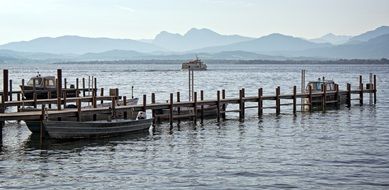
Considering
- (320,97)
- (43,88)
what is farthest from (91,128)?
(320,97)

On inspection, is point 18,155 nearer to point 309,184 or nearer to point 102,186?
point 102,186

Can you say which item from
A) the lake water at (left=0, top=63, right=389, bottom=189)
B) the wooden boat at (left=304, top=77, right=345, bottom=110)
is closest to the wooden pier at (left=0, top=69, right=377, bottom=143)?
the wooden boat at (left=304, top=77, right=345, bottom=110)

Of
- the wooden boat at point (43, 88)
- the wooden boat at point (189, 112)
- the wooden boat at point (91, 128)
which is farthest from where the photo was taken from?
the wooden boat at point (43, 88)

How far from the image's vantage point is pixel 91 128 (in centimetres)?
3834

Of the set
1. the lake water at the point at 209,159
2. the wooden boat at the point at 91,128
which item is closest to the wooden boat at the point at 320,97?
the lake water at the point at 209,159

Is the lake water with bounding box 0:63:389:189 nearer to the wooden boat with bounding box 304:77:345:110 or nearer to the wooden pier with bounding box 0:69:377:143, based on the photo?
the wooden pier with bounding box 0:69:377:143

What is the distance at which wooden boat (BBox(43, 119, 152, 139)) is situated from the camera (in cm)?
3631

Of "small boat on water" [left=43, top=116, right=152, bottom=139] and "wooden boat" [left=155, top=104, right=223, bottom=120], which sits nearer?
"small boat on water" [left=43, top=116, right=152, bottom=139]

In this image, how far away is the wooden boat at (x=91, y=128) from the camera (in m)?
36.3

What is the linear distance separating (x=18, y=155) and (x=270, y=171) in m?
13.3

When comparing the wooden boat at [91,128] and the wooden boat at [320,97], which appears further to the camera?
the wooden boat at [320,97]

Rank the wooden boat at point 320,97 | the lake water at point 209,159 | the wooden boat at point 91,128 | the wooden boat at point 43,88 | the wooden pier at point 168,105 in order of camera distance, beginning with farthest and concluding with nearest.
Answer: the wooden boat at point 43,88, the wooden boat at point 320,97, the wooden pier at point 168,105, the wooden boat at point 91,128, the lake water at point 209,159

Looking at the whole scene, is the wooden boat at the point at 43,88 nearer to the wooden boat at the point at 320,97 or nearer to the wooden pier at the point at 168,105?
the wooden pier at the point at 168,105

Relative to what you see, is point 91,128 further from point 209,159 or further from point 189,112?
point 189,112
